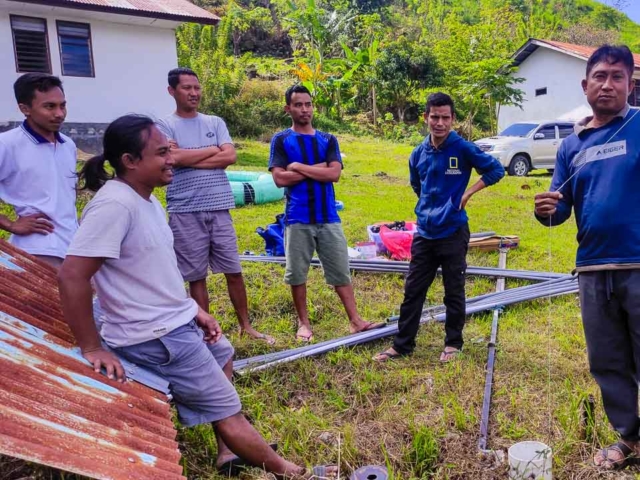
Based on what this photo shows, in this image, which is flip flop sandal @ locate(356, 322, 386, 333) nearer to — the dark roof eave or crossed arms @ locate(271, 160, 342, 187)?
crossed arms @ locate(271, 160, 342, 187)

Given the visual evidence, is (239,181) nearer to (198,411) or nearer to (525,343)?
(525,343)

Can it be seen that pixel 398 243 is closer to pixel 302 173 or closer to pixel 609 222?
pixel 302 173

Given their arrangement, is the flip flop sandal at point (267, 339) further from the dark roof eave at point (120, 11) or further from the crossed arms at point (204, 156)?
the dark roof eave at point (120, 11)

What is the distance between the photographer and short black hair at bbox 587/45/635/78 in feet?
7.89

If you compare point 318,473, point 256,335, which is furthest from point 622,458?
point 256,335

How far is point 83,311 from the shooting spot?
2.13 m

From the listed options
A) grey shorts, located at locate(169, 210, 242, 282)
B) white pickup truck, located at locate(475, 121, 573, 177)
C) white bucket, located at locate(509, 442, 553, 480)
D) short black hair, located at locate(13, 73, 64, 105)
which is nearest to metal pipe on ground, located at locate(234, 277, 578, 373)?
grey shorts, located at locate(169, 210, 242, 282)

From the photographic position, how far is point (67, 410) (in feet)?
6.10

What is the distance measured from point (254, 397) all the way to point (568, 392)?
6.46 feet

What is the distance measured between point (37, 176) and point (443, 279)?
109 inches

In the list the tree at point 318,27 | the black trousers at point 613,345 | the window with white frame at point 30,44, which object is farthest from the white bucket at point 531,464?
the tree at point 318,27

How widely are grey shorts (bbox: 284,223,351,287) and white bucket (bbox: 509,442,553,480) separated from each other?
7.08 ft

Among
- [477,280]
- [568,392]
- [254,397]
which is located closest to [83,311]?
[254,397]

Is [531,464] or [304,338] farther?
[304,338]
